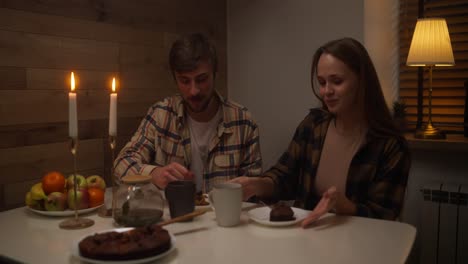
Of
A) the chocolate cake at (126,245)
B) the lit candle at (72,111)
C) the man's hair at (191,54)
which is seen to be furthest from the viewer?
the man's hair at (191,54)

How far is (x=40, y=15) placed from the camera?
1840 mm

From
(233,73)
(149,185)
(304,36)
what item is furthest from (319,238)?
(233,73)

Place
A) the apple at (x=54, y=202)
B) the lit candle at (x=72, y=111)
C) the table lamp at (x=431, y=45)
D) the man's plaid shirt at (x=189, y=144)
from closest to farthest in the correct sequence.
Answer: the lit candle at (x=72, y=111) → the apple at (x=54, y=202) → the man's plaid shirt at (x=189, y=144) → the table lamp at (x=431, y=45)

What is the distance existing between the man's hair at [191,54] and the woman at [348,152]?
17.8 inches

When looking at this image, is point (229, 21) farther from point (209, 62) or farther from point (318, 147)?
point (318, 147)

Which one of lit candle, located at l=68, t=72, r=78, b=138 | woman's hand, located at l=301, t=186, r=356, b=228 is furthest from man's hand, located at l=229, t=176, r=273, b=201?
lit candle, located at l=68, t=72, r=78, b=138

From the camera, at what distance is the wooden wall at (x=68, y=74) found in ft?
5.80

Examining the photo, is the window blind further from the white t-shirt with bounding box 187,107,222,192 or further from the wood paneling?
the wood paneling

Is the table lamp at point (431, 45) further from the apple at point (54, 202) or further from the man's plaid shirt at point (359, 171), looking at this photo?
the apple at point (54, 202)

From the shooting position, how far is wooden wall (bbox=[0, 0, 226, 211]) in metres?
1.77

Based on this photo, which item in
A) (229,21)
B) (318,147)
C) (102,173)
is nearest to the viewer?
(318,147)

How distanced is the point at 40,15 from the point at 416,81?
6.52ft

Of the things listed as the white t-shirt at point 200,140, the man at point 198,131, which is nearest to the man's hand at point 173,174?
the man at point 198,131

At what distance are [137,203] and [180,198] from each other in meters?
0.12
